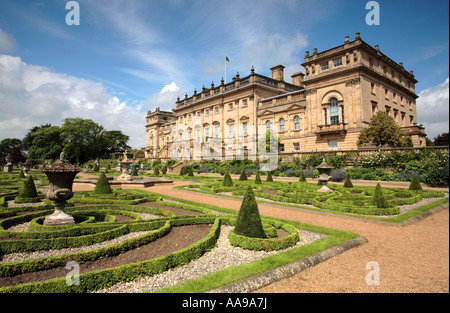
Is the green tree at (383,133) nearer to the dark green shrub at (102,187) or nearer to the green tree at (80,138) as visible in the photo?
the dark green shrub at (102,187)

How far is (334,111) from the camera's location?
27578mm

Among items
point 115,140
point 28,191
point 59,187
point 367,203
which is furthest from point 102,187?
point 115,140

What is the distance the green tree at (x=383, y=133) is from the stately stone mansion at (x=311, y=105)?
131cm

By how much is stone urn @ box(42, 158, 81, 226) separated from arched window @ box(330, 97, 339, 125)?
26.0 metres

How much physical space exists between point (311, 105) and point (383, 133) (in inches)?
330

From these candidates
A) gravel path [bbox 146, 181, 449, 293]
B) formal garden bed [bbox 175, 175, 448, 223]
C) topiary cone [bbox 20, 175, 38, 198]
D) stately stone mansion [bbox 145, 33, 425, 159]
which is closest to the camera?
gravel path [bbox 146, 181, 449, 293]

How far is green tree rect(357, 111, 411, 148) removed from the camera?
22828mm

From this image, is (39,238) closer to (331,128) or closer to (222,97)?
(331,128)

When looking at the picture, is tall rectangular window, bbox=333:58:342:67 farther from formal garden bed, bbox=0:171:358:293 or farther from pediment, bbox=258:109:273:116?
formal garden bed, bbox=0:171:358:293

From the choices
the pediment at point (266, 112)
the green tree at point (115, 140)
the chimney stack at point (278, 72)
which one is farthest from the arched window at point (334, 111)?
the green tree at point (115, 140)

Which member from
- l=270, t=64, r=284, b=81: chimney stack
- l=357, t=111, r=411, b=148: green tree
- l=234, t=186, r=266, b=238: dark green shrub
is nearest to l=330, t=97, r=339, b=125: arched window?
l=357, t=111, r=411, b=148: green tree

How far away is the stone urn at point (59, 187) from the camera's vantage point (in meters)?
6.89

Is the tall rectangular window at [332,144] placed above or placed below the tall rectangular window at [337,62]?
below
